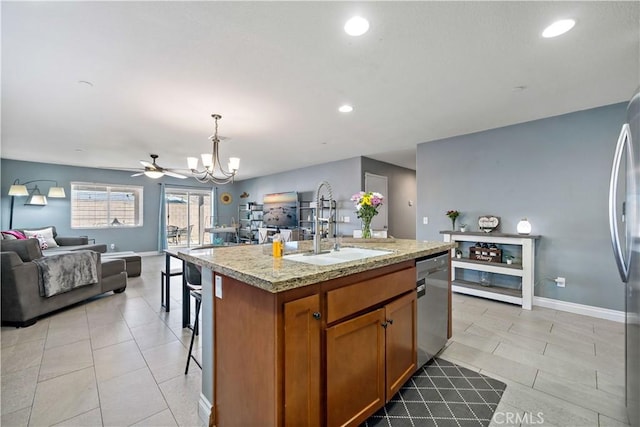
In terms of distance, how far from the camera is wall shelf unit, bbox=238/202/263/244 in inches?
341

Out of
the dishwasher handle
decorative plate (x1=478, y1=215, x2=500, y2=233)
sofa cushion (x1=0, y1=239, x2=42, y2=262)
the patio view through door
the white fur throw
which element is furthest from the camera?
the patio view through door

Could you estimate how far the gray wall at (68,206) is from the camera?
6.12 m

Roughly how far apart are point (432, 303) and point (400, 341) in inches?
21.5

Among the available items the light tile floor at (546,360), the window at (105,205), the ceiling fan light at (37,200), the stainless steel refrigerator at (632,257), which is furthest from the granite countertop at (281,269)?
the window at (105,205)

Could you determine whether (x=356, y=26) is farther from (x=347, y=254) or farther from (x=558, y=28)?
(x=347, y=254)

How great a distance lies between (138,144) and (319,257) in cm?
453

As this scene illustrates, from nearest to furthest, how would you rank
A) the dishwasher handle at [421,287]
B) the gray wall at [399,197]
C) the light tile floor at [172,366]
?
the light tile floor at [172,366] < the dishwasher handle at [421,287] < the gray wall at [399,197]

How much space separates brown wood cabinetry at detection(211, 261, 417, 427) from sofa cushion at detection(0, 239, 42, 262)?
3167 mm

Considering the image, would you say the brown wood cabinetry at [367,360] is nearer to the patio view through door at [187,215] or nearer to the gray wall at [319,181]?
the gray wall at [319,181]

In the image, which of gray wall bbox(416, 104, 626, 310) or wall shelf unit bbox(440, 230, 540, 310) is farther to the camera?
wall shelf unit bbox(440, 230, 540, 310)

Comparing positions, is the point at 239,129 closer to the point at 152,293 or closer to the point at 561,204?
the point at 152,293

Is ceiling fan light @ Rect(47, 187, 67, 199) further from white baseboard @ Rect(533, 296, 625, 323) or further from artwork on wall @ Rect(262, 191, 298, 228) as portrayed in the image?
white baseboard @ Rect(533, 296, 625, 323)

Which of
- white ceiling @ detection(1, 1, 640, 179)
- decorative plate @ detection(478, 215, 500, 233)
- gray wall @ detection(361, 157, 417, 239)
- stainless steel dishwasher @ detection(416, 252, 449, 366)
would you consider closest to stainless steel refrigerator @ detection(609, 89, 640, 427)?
white ceiling @ detection(1, 1, 640, 179)

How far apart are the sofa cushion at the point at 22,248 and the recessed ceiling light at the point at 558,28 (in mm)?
5303
